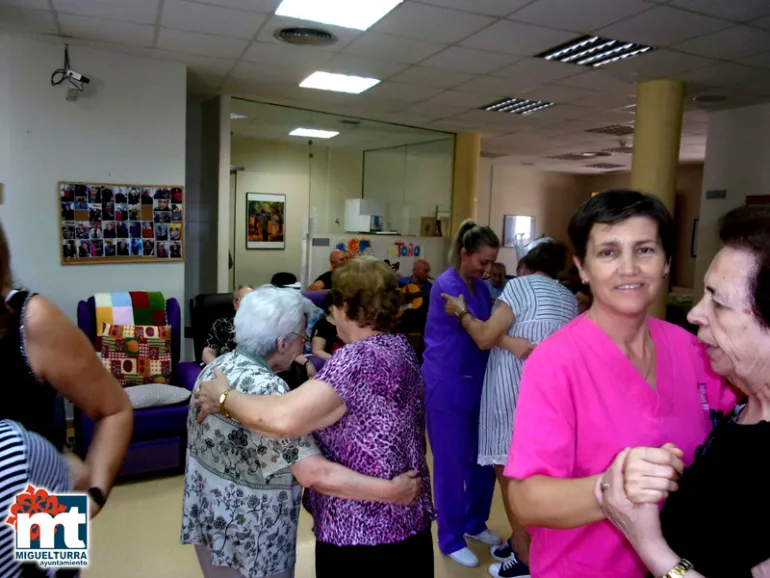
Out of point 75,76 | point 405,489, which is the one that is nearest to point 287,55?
point 75,76

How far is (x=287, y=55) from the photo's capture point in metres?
4.38

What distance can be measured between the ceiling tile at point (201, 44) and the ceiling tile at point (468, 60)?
148 centimetres

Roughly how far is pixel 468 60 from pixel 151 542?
3912 mm

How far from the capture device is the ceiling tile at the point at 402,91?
5.21 meters

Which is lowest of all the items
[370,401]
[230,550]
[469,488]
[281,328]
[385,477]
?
[469,488]

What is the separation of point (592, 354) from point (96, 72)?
466cm

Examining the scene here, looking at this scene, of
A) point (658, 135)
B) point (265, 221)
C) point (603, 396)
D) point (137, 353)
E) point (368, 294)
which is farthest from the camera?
point (265, 221)

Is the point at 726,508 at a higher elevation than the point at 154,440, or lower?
higher

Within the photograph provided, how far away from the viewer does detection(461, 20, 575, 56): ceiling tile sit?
3654 mm

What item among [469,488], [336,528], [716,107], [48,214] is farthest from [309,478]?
[716,107]

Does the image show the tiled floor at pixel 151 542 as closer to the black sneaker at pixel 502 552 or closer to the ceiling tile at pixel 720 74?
the black sneaker at pixel 502 552

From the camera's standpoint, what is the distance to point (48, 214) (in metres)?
4.38

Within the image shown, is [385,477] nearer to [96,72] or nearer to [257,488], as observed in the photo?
[257,488]

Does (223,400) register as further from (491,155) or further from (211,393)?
(491,155)
